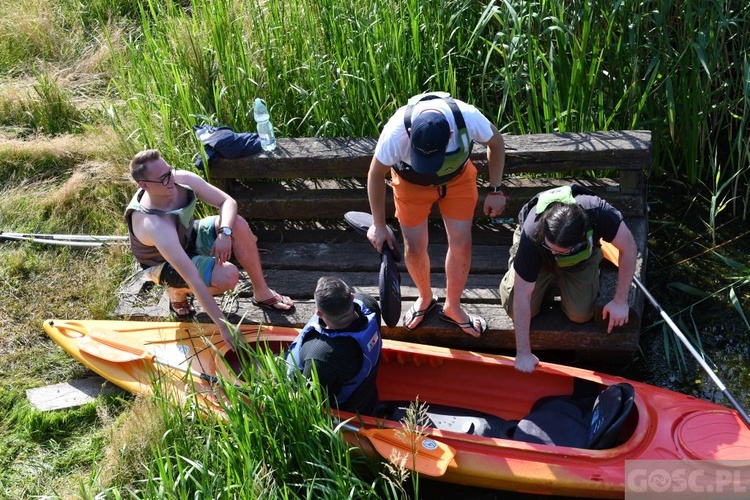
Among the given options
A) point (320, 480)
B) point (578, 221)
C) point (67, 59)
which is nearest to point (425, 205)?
point (578, 221)

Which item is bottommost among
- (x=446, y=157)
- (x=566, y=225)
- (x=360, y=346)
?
(x=360, y=346)

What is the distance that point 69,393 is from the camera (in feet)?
15.6

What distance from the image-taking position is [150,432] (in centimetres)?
386

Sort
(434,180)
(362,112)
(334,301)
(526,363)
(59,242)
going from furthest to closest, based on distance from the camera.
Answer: (59,242)
(362,112)
(526,363)
(434,180)
(334,301)

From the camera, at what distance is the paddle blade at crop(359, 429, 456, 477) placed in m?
3.64

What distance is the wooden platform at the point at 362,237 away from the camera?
4469 mm

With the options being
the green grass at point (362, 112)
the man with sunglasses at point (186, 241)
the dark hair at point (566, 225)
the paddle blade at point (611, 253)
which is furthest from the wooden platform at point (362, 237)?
the dark hair at point (566, 225)

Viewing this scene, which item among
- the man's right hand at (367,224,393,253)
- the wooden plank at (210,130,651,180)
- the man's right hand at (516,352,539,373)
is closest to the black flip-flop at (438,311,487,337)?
the man's right hand at (516,352,539,373)

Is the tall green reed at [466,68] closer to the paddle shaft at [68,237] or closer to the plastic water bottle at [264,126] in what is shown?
the plastic water bottle at [264,126]

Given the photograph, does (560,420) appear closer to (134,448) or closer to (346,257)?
(346,257)

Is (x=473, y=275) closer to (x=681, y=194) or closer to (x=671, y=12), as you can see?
(x=681, y=194)

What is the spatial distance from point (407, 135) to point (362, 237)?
1685 millimetres

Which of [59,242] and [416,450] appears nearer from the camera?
[416,450]

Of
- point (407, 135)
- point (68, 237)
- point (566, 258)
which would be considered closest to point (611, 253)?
point (566, 258)
